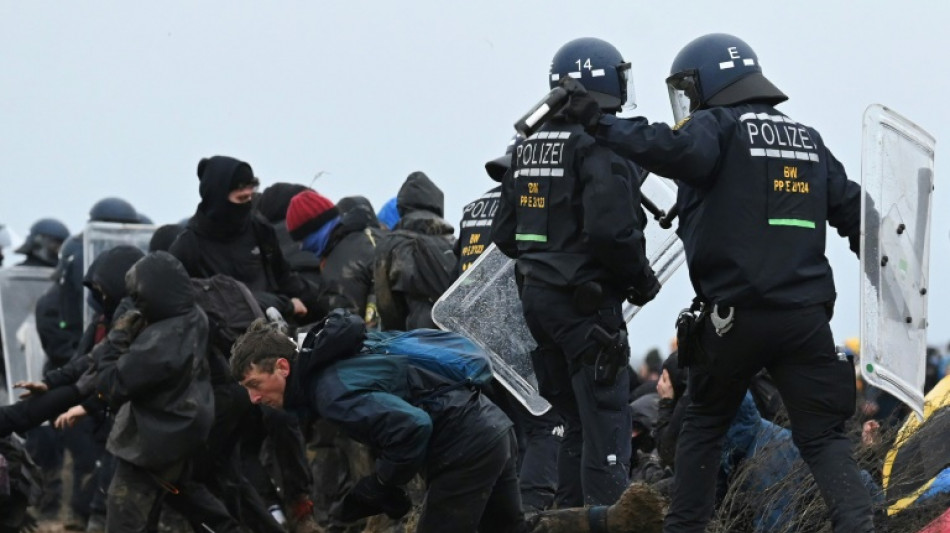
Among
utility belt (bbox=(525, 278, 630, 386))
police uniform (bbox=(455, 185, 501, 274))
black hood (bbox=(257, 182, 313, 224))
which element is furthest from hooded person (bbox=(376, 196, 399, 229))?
utility belt (bbox=(525, 278, 630, 386))

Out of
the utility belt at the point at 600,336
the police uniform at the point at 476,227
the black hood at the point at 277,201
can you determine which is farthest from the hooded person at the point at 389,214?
the utility belt at the point at 600,336

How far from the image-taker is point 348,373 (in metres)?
6.62

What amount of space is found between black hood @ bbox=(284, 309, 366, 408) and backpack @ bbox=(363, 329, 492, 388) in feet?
0.50

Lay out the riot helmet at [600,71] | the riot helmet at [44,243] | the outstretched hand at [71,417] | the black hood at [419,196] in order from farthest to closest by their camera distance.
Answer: the riot helmet at [44,243]
the black hood at [419,196]
the outstretched hand at [71,417]
the riot helmet at [600,71]

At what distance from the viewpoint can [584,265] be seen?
7641 millimetres

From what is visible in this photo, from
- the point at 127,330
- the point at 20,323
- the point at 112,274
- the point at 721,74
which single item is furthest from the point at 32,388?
the point at 20,323

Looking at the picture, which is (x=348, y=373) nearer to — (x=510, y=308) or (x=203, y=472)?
(x=510, y=308)

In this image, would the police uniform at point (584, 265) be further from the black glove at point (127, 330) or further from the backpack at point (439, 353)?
the black glove at point (127, 330)

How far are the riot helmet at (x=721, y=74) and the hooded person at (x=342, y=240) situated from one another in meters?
3.60

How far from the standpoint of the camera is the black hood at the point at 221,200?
9.68 metres

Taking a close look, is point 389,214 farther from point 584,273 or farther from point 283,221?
point 584,273

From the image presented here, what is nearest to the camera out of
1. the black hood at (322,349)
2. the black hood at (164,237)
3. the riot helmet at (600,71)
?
the black hood at (322,349)

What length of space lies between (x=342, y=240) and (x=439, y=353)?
353 cm

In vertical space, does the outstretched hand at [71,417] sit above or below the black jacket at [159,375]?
below
